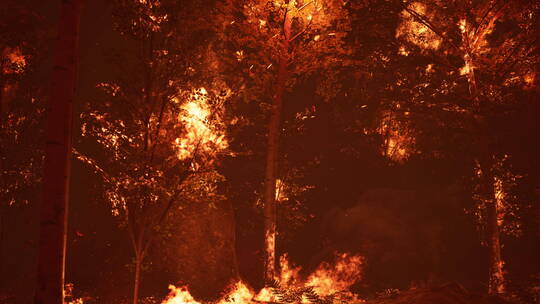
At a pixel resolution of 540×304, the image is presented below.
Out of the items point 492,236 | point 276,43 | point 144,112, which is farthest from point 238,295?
point 276,43

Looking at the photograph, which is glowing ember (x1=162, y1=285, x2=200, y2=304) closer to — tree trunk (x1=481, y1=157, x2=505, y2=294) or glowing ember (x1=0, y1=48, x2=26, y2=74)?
glowing ember (x1=0, y1=48, x2=26, y2=74)

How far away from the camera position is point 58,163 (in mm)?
5945

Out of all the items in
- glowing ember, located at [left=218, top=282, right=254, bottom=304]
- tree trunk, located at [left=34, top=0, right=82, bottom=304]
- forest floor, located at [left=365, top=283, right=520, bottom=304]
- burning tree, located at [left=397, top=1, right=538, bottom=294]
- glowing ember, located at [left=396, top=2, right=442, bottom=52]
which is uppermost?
glowing ember, located at [left=396, top=2, right=442, bottom=52]

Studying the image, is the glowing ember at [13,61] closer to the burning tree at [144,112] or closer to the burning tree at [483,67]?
the burning tree at [144,112]

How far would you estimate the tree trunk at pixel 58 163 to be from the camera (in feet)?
19.0

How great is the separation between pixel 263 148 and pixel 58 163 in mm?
13703

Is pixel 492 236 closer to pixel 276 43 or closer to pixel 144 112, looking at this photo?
pixel 276 43

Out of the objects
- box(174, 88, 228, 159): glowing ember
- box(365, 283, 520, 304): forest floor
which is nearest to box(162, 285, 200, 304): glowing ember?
box(174, 88, 228, 159): glowing ember

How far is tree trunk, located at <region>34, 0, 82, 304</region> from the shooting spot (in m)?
5.79

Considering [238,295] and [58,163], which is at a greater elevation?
[58,163]

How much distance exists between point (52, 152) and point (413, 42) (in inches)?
499

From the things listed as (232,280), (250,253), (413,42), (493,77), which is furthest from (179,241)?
(493,77)

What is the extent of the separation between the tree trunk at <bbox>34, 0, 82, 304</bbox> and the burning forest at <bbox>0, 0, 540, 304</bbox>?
0.10 ft

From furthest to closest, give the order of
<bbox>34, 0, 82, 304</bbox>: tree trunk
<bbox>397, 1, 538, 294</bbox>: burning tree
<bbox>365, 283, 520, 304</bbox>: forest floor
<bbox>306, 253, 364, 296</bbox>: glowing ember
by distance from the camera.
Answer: <bbox>306, 253, 364, 296</bbox>: glowing ember → <bbox>397, 1, 538, 294</bbox>: burning tree → <bbox>365, 283, 520, 304</bbox>: forest floor → <bbox>34, 0, 82, 304</bbox>: tree trunk
